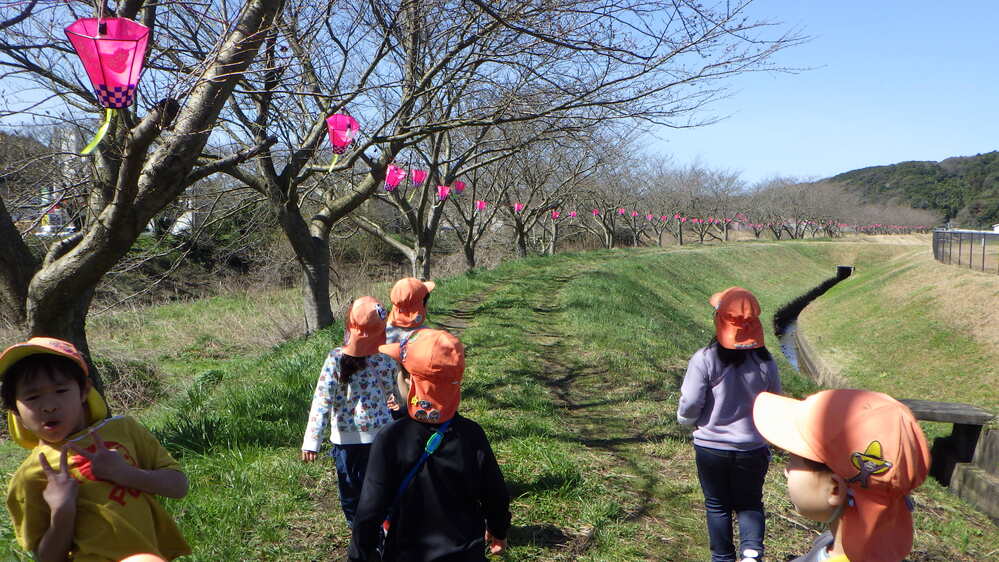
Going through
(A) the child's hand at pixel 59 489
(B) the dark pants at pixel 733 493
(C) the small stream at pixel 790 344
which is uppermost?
(A) the child's hand at pixel 59 489

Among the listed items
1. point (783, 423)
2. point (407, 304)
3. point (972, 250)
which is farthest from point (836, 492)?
point (972, 250)

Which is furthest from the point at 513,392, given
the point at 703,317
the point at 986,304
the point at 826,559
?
the point at 986,304

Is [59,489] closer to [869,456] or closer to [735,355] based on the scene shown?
[869,456]

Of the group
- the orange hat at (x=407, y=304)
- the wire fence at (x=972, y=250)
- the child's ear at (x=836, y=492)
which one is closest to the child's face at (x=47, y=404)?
the child's ear at (x=836, y=492)

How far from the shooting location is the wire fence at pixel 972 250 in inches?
805

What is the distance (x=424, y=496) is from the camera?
2.26 m

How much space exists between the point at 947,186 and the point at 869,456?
115 metres

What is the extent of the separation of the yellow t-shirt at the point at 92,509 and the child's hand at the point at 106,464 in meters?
0.05

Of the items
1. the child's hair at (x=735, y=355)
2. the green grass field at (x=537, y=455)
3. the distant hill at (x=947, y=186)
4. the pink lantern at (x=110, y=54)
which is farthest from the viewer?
the distant hill at (x=947, y=186)

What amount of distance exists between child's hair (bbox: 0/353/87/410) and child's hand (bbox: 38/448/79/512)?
25 centimetres

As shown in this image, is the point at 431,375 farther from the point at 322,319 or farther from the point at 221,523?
the point at 322,319

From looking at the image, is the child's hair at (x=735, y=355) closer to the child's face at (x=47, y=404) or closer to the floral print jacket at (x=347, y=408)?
the floral print jacket at (x=347, y=408)

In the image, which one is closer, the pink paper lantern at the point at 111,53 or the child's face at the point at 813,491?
the child's face at the point at 813,491

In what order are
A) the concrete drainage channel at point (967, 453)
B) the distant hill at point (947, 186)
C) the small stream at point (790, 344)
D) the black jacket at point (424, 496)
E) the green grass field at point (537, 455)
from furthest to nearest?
1. the distant hill at point (947, 186)
2. the small stream at point (790, 344)
3. the concrete drainage channel at point (967, 453)
4. the green grass field at point (537, 455)
5. the black jacket at point (424, 496)
